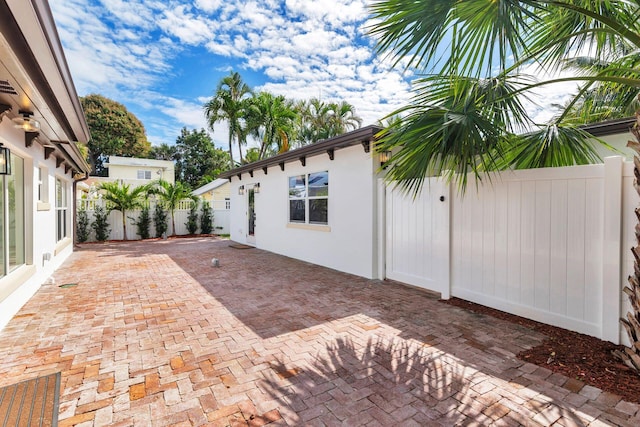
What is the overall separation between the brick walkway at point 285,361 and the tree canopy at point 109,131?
111 ft

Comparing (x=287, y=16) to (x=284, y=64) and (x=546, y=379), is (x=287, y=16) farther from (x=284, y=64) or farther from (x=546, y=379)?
(x=546, y=379)

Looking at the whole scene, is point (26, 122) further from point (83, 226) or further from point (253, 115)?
point (253, 115)

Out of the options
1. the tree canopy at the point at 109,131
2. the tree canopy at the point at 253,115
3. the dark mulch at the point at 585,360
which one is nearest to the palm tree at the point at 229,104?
the tree canopy at the point at 253,115

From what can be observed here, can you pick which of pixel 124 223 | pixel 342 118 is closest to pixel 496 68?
pixel 124 223

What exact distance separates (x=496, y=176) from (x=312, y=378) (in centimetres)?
387

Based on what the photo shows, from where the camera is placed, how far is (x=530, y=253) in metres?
4.18

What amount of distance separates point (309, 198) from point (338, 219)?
1538 mm

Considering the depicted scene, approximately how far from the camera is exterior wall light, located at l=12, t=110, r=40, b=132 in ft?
13.0

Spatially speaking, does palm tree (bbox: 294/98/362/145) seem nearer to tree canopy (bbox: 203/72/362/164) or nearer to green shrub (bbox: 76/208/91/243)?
tree canopy (bbox: 203/72/362/164)

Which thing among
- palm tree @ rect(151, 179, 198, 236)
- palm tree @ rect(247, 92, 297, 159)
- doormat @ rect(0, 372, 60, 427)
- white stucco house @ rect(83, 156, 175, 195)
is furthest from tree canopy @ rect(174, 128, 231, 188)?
doormat @ rect(0, 372, 60, 427)

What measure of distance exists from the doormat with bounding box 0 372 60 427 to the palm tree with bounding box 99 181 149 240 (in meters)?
13.2

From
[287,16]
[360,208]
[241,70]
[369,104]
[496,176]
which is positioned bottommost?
[360,208]

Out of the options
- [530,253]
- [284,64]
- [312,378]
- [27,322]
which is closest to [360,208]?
[530,253]

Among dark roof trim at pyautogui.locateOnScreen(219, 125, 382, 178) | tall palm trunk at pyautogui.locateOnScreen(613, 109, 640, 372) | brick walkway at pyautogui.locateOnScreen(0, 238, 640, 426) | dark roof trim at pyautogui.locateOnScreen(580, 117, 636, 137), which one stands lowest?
brick walkway at pyautogui.locateOnScreen(0, 238, 640, 426)
